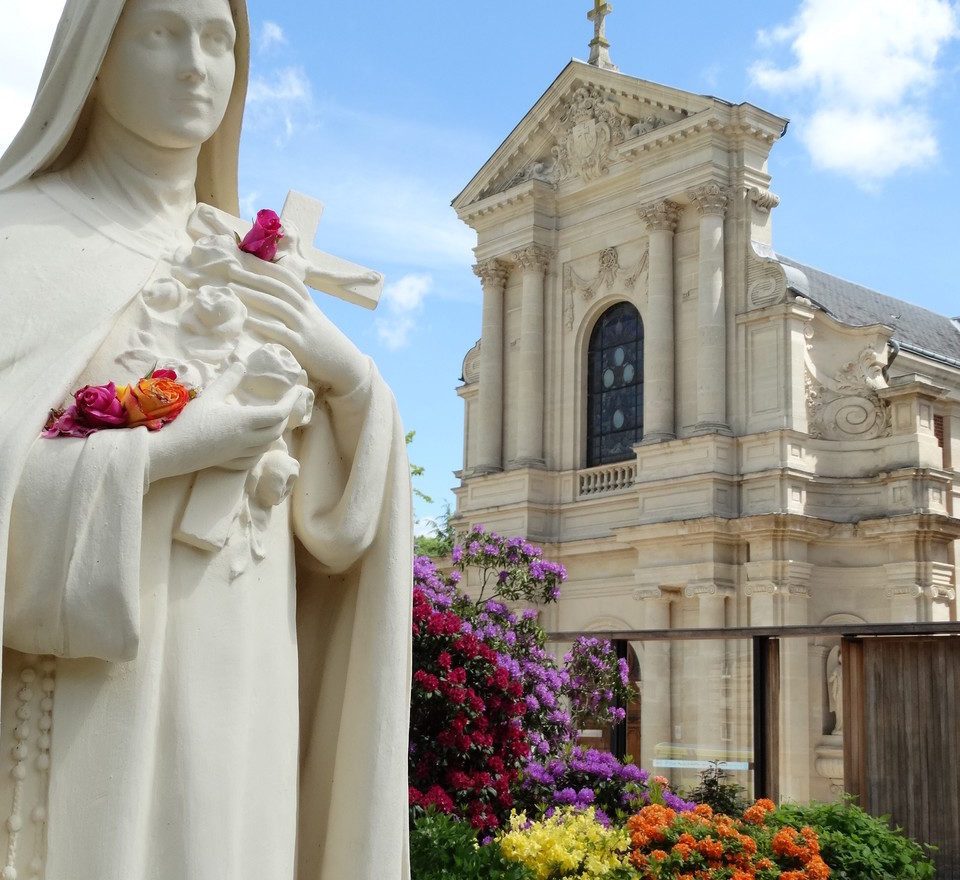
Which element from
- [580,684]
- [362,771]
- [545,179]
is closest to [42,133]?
[362,771]

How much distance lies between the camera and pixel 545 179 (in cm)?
2650

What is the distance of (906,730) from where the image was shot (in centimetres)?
1109

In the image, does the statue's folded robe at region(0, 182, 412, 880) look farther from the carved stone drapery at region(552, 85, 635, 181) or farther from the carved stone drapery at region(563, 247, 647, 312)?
the carved stone drapery at region(552, 85, 635, 181)

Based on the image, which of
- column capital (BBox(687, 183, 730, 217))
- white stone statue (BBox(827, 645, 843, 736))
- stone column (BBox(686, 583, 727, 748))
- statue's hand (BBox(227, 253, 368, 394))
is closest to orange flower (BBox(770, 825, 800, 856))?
statue's hand (BBox(227, 253, 368, 394))

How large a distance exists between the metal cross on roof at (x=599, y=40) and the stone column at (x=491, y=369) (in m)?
4.85

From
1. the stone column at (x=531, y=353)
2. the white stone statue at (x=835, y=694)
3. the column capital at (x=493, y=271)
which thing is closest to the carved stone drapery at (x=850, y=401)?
the white stone statue at (x=835, y=694)

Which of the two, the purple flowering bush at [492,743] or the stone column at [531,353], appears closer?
the purple flowering bush at [492,743]

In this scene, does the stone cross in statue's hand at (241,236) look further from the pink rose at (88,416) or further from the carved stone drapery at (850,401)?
the carved stone drapery at (850,401)

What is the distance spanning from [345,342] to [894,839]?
7.66 m

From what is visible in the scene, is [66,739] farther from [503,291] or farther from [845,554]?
[503,291]

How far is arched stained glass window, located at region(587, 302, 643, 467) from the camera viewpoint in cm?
2481

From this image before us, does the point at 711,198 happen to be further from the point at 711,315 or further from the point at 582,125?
the point at 582,125

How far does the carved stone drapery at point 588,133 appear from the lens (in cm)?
2514

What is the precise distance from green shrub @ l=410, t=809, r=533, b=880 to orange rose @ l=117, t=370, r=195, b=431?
4897 mm
